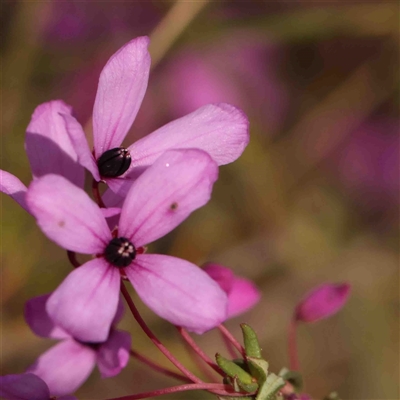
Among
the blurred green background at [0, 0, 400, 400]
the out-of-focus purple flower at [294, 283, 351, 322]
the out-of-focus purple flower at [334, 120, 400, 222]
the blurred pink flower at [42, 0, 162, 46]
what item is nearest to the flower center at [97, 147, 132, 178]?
the out-of-focus purple flower at [294, 283, 351, 322]

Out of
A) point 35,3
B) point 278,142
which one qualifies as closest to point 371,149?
point 278,142

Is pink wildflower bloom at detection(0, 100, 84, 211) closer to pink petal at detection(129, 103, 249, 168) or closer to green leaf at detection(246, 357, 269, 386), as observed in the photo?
pink petal at detection(129, 103, 249, 168)

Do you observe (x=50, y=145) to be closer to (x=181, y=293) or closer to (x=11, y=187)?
(x=11, y=187)

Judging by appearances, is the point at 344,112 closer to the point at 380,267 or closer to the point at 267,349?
the point at 380,267

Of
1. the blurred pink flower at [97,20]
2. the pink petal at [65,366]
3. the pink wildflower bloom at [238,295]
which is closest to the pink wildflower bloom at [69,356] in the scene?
the pink petal at [65,366]

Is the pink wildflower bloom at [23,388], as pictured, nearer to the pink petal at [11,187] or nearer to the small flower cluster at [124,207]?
the small flower cluster at [124,207]

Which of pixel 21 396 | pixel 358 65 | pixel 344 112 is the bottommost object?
pixel 21 396

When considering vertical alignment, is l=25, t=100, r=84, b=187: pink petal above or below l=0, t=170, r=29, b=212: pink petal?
above
